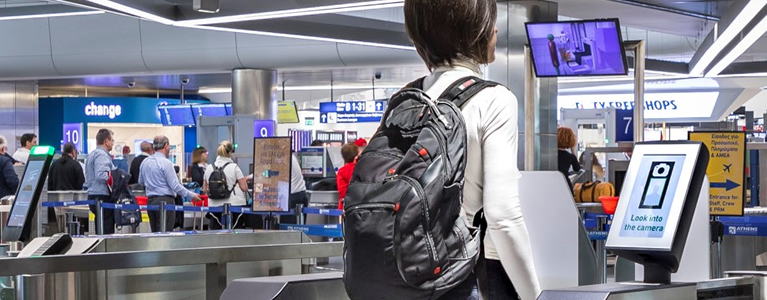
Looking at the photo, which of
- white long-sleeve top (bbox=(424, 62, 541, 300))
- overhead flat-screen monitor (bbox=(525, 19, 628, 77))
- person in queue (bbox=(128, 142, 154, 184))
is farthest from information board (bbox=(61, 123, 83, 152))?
white long-sleeve top (bbox=(424, 62, 541, 300))

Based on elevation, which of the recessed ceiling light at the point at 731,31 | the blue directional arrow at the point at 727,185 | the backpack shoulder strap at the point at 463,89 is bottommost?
the blue directional arrow at the point at 727,185

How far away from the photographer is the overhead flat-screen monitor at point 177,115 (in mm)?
24828

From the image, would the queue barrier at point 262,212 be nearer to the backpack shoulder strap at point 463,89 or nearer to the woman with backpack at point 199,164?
the woman with backpack at point 199,164

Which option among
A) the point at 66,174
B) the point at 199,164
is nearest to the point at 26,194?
the point at 66,174

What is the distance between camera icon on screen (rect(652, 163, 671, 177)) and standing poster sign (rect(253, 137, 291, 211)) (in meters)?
7.92

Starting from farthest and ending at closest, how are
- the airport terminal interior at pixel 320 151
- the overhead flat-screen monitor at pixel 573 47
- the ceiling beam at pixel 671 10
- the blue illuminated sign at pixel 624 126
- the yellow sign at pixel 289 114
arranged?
the yellow sign at pixel 289 114, the blue illuminated sign at pixel 624 126, the ceiling beam at pixel 671 10, the overhead flat-screen monitor at pixel 573 47, the airport terminal interior at pixel 320 151

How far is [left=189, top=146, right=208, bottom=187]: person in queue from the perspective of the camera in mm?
15195

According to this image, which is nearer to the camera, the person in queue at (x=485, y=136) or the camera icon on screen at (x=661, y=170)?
the person in queue at (x=485, y=136)

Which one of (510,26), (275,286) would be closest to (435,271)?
(275,286)

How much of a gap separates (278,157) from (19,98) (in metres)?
13.4

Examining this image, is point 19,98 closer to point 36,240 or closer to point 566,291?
point 36,240

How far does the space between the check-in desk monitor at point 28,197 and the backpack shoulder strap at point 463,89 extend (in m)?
3.23

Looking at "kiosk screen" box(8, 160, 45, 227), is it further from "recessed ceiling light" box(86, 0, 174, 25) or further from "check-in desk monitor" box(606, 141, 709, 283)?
"recessed ceiling light" box(86, 0, 174, 25)

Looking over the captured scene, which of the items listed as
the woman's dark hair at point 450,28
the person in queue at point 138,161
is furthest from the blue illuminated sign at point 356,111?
the woman's dark hair at point 450,28
